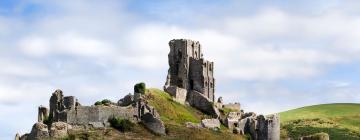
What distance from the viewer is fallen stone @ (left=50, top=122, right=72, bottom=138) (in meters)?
106

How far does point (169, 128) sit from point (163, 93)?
19859 mm

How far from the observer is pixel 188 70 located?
509ft

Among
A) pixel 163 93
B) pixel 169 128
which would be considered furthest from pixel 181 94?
pixel 169 128

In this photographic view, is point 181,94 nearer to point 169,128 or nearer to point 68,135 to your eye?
point 169,128

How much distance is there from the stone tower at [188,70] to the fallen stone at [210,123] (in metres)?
13.9

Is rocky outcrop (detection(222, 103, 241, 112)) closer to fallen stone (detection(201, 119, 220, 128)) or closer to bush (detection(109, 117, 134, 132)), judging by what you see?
fallen stone (detection(201, 119, 220, 128))

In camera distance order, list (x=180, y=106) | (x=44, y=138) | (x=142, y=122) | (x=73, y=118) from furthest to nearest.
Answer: (x=180, y=106), (x=142, y=122), (x=73, y=118), (x=44, y=138)

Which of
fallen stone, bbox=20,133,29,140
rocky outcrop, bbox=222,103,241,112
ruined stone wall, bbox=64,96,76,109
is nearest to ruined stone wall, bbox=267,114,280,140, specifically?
rocky outcrop, bbox=222,103,241,112

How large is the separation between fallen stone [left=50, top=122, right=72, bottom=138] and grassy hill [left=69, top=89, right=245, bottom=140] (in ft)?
3.85

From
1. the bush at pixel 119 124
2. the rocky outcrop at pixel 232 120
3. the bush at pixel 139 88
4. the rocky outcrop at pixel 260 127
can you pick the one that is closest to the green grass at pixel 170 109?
the bush at pixel 139 88

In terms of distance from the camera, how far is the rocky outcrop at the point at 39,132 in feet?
345

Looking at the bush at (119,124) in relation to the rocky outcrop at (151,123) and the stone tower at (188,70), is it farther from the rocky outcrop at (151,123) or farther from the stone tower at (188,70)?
the stone tower at (188,70)

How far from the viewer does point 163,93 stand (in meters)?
146

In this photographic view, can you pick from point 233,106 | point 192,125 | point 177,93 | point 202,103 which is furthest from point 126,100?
point 233,106
